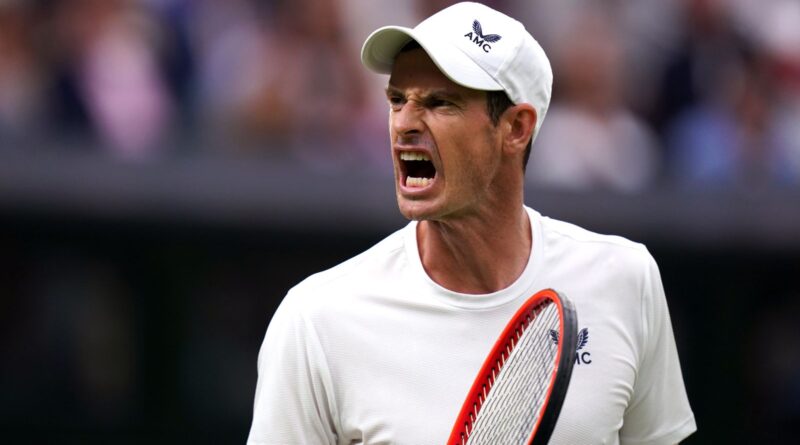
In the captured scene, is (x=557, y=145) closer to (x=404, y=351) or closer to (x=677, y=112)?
(x=677, y=112)

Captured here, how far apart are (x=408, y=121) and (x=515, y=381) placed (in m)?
0.63

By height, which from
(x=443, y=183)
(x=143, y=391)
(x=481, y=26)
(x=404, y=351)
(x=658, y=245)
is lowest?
(x=143, y=391)

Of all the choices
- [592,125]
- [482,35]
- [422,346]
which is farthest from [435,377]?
[592,125]

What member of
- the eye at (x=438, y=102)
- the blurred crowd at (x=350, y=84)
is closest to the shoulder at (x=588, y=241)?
the eye at (x=438, y=102)

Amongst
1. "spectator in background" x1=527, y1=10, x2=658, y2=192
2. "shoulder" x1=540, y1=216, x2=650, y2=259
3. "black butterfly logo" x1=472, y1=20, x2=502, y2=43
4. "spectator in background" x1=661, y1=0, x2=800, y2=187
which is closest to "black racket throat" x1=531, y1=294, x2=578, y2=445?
"shoulder" x1=540, y1=216, x2=650, y2=259

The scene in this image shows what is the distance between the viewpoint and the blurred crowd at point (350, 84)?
23.1 feet

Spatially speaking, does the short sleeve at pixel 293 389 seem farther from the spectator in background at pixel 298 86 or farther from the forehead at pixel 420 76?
the spectator in background at pixel 298 86


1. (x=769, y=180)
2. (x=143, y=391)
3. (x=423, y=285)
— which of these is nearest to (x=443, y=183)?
(x=423, y=285)

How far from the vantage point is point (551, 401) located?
2.95 metres

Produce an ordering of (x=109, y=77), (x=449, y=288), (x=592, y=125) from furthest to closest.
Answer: (x=592, y=125)
(x=109, y=77)
(x=449, y=288)

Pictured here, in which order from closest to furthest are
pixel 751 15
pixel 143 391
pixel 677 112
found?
pixel 143 391, pixel 677 112, pixel 751 15

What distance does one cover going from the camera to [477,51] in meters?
3.51

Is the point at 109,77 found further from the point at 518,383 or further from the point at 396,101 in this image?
the point at 518,383

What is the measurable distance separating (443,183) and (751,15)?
5977 millimetres
